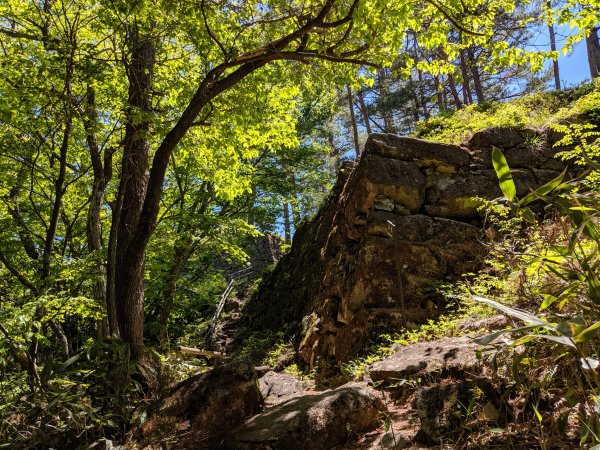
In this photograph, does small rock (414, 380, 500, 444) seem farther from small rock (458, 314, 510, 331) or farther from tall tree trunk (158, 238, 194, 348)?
tall tree trunk (158, 238, 194, 348)

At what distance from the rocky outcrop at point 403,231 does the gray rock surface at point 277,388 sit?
0.95 m

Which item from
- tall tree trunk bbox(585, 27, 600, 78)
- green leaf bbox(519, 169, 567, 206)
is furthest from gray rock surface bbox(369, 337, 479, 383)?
tall tree trunk bbox(585, 27, 600, 78)

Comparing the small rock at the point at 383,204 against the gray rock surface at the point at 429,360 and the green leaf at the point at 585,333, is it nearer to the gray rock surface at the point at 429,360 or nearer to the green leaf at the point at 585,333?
the gray rock surface at the point at 429,360

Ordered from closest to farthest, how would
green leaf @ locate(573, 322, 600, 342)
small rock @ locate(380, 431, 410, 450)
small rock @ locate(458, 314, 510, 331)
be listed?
green leaf @ locate(573, 322, 600, 342) < small rock @ locate(380, 431, 410, 450) < small rock @ locate(458, 314, 510, 331)

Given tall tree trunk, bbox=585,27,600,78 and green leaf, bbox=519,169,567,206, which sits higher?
tall tree trunk, bbox=585,27,600,78

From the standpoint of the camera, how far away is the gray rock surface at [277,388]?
15.7ft

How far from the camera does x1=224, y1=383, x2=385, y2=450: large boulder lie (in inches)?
119

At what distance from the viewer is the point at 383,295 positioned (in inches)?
237

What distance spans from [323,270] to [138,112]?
484cm

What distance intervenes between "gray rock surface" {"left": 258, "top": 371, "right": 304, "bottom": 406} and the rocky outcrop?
3.11ft

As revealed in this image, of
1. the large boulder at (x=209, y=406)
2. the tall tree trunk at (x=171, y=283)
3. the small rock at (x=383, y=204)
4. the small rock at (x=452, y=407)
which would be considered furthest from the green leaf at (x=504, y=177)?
the tall tree trunk at (x=171, y=283)

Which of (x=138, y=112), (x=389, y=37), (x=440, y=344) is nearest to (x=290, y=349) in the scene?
(x=440, y=344)

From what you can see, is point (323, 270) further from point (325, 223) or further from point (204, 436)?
point (204, 436)

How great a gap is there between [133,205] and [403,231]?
413 centimetres
